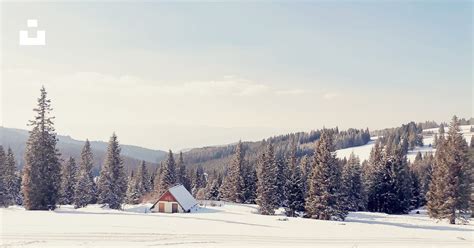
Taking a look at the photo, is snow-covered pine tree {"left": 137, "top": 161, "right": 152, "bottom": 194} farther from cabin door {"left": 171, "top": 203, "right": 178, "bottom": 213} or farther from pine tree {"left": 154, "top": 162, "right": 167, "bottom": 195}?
cabin door {"left": 171, "top": 203, "right": 178, "bottom": 213}

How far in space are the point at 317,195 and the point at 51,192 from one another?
32551mm

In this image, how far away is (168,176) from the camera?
249 ft

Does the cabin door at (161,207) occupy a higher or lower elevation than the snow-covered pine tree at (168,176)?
lower

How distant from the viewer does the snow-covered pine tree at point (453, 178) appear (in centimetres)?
4566

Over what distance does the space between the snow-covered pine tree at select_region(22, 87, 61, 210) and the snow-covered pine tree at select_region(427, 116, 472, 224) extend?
46768 millimetres

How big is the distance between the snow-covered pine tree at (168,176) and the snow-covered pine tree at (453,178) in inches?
1834

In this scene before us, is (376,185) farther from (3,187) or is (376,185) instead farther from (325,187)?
(3,187)

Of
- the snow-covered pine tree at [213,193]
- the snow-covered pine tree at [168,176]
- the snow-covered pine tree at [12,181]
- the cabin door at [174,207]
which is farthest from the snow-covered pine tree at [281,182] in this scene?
the snow-covered pine tree at [12,181]

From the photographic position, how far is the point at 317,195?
49344 millimetres

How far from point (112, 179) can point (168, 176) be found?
57.3 feet

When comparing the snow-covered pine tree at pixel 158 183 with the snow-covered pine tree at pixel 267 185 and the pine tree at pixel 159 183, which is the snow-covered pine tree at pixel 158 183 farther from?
the snow-covered pine tree at pixel 267 185

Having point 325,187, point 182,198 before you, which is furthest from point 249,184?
point 325,187

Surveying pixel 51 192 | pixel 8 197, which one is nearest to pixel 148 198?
pixel 8 197

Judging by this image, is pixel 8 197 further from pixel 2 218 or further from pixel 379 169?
pixel 379 169
